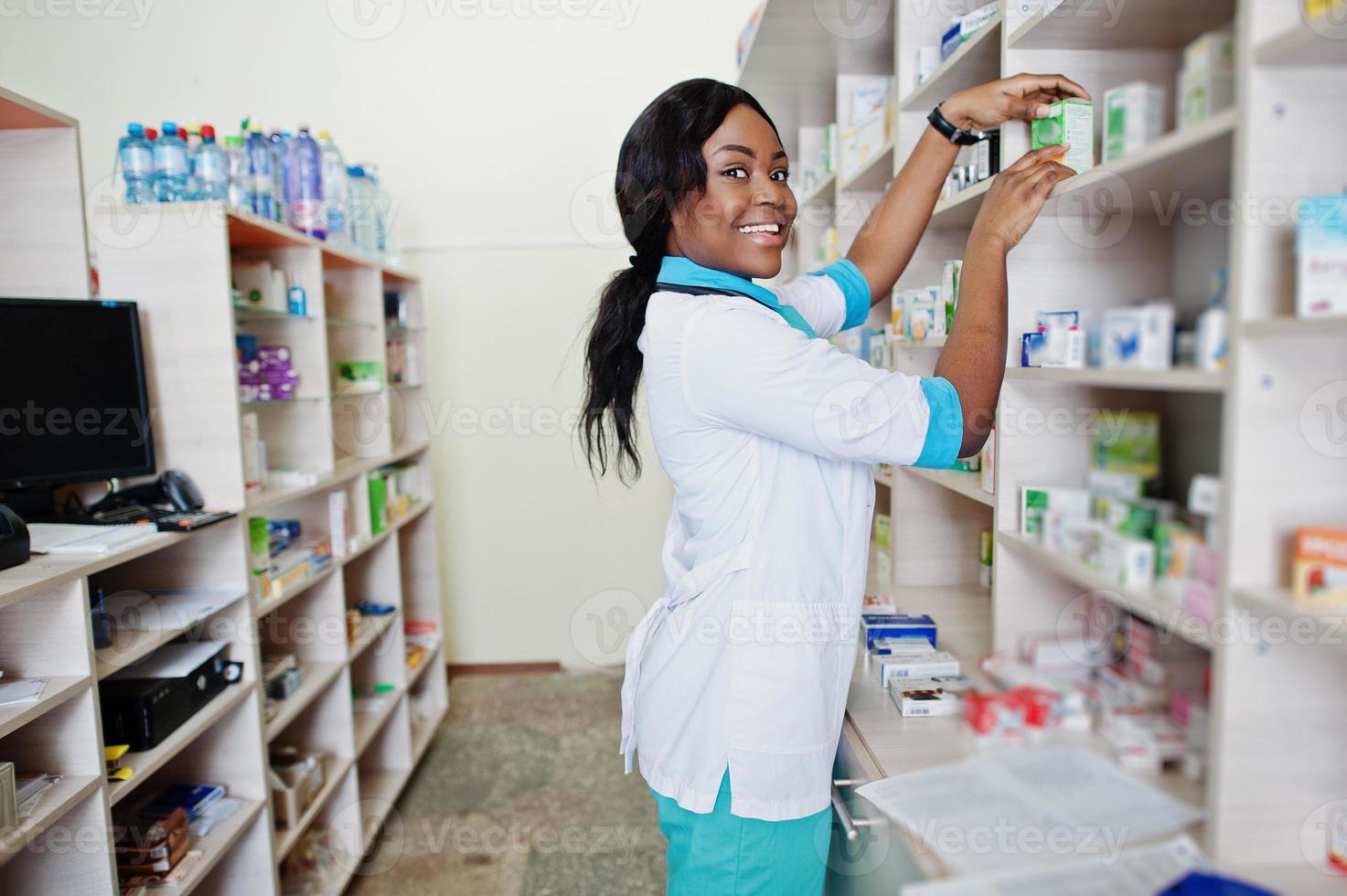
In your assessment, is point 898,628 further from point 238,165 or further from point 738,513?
point 238,165

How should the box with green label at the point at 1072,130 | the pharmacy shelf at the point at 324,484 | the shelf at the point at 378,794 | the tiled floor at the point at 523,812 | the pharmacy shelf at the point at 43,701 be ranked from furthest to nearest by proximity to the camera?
the shelf at the point at 378,794 < the tiled floor at the point at 523,812 < the pharmacy shelf at the point at 324,484 < the pharmacy shelf at the point at 43,701 < the box with green label at the point at 1072,130

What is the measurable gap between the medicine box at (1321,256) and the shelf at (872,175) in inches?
49.5

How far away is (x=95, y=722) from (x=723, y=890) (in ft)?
3.98

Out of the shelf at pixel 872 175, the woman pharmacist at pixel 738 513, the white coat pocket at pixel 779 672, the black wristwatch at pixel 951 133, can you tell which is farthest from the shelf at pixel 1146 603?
the shelf at pixel 872 175

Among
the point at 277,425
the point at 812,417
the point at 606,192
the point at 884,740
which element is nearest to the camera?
the point at 812,417

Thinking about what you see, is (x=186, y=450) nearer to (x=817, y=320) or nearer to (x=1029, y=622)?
(x=817, y=320)

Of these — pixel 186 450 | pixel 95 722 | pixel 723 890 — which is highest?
pixel 186 450

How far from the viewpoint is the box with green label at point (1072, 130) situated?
33.5 inches

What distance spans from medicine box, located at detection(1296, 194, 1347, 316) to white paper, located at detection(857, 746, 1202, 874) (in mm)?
390

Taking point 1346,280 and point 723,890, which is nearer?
point 1346,280

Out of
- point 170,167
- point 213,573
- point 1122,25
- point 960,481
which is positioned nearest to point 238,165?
point 170,167

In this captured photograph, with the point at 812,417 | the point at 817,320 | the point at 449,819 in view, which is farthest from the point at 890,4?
the point at 449,819

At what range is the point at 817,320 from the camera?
152cm

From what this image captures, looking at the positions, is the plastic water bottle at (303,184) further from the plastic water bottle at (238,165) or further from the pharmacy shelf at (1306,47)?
the pharmacy shelf at (1306,47)
